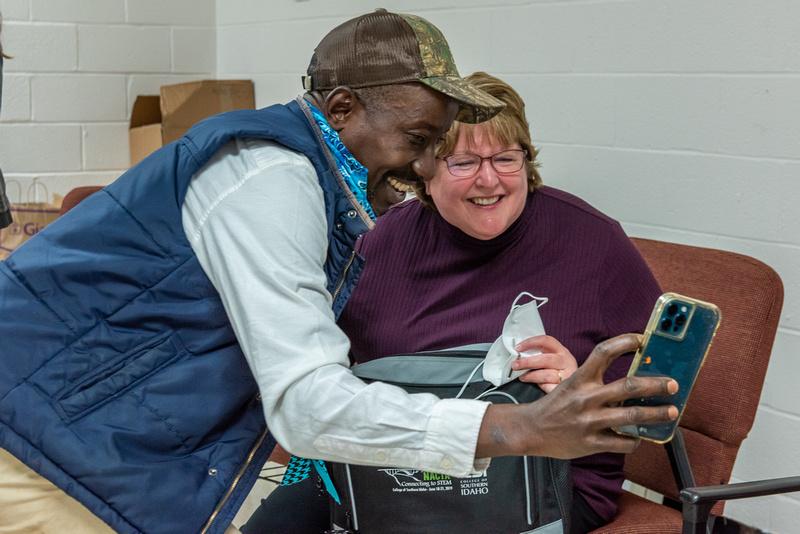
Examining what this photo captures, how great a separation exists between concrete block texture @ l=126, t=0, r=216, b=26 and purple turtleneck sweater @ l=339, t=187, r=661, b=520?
222 centimetres

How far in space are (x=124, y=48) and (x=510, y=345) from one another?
2.78m

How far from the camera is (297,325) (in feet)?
3.51

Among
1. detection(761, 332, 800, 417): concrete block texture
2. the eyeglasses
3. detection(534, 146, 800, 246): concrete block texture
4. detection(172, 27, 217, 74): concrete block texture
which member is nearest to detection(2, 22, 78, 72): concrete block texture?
detection(172, 27, 217, 74): concrete block texture

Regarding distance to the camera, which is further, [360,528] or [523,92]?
[523,92]

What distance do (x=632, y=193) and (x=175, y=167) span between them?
158cm

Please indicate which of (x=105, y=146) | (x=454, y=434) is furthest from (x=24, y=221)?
(x=454, y=434)

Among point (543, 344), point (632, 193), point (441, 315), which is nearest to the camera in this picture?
point (543, 344)

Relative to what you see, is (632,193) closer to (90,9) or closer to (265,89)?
(265,89)

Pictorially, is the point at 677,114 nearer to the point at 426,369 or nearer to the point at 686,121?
the point at 686,121

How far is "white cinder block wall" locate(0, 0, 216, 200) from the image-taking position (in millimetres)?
3666

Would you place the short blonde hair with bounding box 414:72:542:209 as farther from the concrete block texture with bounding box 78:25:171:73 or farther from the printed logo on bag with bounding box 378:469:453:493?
the concrete block texture with bounding box 78:25:171:73

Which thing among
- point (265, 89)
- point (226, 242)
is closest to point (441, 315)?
point (226, 242)

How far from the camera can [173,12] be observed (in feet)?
13.1

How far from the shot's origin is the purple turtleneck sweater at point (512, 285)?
1.86m
